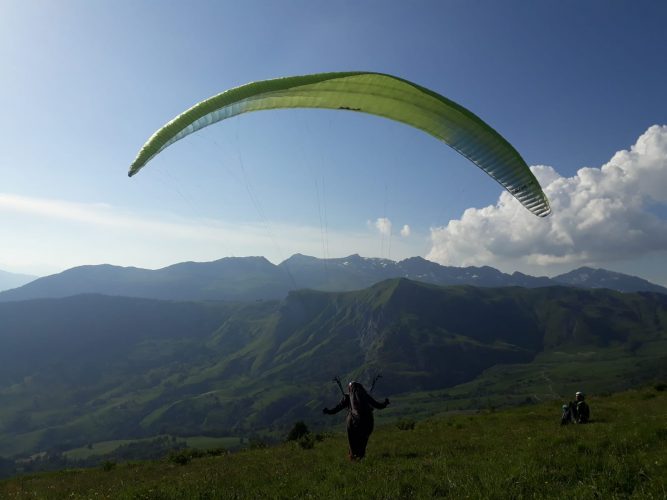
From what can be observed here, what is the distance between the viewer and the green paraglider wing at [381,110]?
40.4 ft

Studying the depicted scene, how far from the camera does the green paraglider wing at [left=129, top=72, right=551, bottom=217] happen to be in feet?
40.4

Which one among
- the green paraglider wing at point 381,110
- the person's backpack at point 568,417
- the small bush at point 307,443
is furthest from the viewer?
the small bush at point 307,443

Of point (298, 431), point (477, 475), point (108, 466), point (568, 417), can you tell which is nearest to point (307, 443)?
point (298, 431)

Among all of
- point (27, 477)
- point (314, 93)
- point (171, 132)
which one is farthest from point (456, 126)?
point (27, 477)

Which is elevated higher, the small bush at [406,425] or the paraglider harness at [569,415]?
the paraglider harness at [569,415]

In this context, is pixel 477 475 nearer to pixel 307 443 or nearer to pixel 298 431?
pixel 307 443

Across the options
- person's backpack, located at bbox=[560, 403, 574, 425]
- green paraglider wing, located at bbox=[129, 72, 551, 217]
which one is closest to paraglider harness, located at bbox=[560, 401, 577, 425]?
person's backpack, located at bbox=[560, 403, 574, 425]

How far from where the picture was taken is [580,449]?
33.9 feet

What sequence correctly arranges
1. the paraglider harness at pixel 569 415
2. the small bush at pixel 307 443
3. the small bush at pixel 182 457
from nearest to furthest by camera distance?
the small bush at pixel 182 457 → the paraglider harness at pixel 569 415 → the small bush at pixel 307 443

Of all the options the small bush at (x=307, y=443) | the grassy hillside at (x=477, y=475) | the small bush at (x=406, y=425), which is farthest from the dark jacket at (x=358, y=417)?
the small bush at (x=406, y=425)

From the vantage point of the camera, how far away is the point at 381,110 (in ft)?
50.4

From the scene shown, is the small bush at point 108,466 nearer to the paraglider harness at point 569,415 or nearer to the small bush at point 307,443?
the small bush at point 307,443

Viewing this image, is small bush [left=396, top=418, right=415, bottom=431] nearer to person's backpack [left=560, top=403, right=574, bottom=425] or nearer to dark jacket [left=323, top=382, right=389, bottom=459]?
person's backpack [left=560, top=403, right=574, bottom=425]

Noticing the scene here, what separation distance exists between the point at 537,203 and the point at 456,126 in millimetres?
3494
